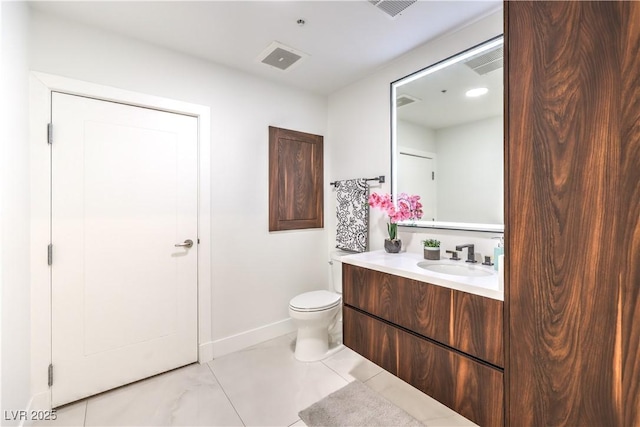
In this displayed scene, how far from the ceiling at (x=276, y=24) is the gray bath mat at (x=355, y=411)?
2.44 m

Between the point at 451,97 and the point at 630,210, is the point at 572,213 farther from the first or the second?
the point at 451,97

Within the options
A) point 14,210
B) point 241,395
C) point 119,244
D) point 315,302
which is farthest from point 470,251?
point 14,210

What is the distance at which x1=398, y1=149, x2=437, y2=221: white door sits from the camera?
2.15m

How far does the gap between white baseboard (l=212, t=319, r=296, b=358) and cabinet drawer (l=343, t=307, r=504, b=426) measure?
1039 mm

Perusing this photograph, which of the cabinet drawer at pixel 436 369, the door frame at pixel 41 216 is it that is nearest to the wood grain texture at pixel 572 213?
the cabinet drawer at pixel 436 369

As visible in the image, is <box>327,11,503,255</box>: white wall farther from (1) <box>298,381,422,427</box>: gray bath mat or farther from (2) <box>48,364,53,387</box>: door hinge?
(2) <box>48,364,53,387</box>: door hinge

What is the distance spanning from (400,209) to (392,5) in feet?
4.41

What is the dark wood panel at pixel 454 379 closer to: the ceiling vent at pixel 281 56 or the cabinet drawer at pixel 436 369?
the cabinet drawer at pixel 436 369

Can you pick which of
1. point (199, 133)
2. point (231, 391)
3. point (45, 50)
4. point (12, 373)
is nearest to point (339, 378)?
point (231, 391)

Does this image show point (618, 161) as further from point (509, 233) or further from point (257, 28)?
point (257, 28)

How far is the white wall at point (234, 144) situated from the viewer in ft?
5.97

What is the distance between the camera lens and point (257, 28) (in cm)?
183

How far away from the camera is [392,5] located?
1.63 metres

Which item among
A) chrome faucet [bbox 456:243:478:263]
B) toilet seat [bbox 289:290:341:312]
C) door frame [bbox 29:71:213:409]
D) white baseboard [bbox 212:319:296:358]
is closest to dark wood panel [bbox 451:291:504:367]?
chrome faucet [bbox 456:243:478:263]
